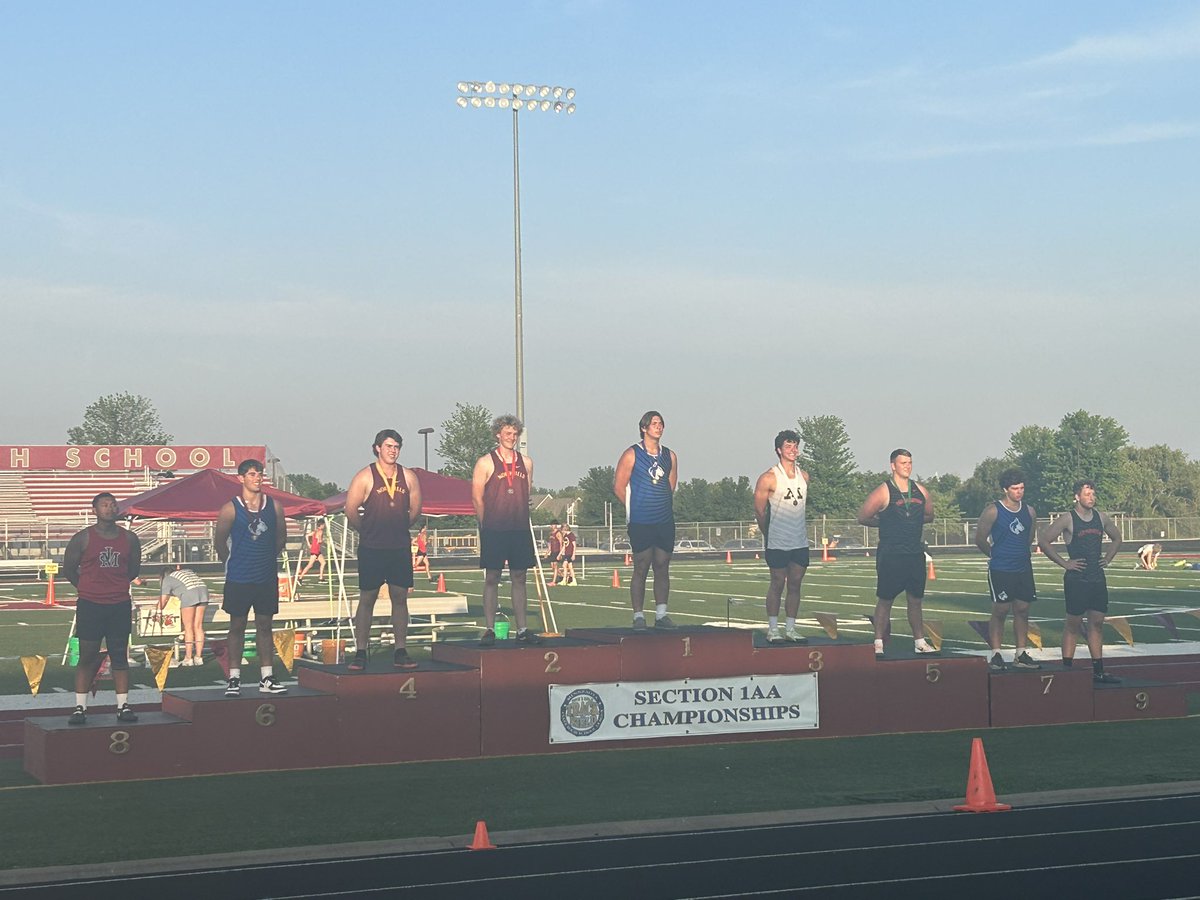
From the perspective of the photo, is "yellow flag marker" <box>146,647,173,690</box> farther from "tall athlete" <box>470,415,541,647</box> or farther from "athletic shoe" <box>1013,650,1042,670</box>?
"athletic shoe" <box>1013,650,1042,670</box>

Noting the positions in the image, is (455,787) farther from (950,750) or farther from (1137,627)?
(1137,627)

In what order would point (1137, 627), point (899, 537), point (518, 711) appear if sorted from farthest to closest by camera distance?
1. point (1137, 627)
2. point (899, 537)
3. point (518, 711)

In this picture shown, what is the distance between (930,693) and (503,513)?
15.0 ft

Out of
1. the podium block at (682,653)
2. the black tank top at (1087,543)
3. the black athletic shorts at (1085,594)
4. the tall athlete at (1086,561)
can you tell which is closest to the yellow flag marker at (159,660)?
the podium block at (682,653)

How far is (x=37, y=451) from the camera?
90.6 meters

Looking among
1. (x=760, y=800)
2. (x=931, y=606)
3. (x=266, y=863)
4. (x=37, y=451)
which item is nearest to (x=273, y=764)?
(x=266, y=863)

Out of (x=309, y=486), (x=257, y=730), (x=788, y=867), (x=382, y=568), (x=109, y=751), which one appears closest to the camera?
(x=788, y=867)

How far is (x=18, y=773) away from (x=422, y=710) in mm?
3295

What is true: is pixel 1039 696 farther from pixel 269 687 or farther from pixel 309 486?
pixel 309 486

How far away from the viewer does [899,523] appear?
575 inches

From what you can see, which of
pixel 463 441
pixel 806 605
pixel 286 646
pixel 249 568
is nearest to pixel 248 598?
pixel 249 568

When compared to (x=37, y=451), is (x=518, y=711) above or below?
below

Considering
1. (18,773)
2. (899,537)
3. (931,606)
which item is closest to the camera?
(18,773)

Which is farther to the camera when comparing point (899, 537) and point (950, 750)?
point (899, 537)
